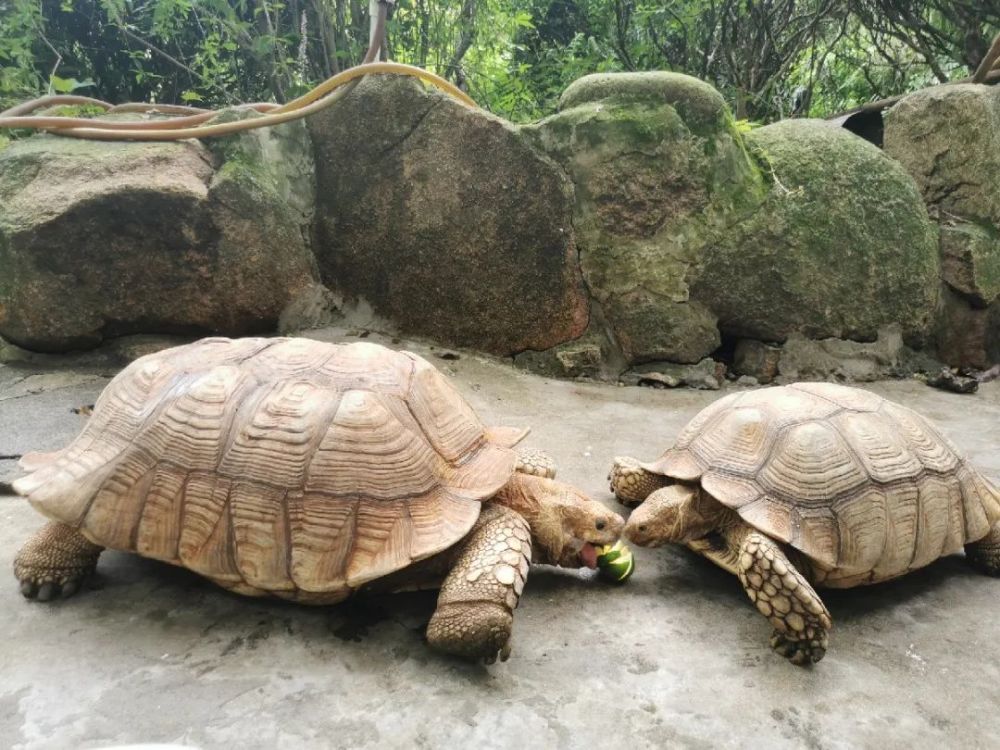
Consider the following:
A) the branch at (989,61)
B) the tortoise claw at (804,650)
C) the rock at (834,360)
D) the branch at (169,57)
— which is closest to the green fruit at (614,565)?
the tortoise claw at (804,650)

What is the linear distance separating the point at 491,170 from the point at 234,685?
3.40 metres

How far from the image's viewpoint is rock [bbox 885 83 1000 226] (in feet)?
16.1

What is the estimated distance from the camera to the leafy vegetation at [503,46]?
17.0ft

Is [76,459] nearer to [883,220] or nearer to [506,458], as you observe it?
[506,458]

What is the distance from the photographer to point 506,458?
2.01m

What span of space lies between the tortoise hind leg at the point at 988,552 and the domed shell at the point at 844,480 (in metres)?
0.07

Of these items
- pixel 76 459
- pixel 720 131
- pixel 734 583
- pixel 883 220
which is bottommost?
pixel 734 583

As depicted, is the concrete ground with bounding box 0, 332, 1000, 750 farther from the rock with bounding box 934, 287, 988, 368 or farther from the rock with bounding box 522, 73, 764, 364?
the rock with bounding box 934, 287, 988, 368

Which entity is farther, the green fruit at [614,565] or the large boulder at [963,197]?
the large boulder at [963,197]

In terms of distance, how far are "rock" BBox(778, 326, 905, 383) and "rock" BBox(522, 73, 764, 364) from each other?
572 millimetres

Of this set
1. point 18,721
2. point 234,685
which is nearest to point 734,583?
point 234,685

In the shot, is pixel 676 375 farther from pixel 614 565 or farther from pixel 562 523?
pixel 562 523

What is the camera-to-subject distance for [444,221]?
14.1 feet

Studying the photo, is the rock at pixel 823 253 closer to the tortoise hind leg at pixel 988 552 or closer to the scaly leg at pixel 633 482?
the scaly leg at pixel 633 482
